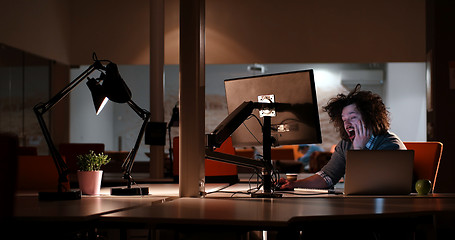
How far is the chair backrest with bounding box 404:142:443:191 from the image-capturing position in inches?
126

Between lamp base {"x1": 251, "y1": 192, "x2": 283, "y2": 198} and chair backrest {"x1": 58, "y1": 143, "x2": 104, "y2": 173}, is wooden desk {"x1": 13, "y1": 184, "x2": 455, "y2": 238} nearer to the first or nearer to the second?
lamp base {"x1": 251, "y1": 192, "x2": 283, "y2": 198}

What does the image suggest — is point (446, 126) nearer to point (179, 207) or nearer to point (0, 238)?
point (179, 207)

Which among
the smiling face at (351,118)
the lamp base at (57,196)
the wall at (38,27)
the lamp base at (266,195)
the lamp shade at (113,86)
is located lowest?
the lamp base at (266,195)

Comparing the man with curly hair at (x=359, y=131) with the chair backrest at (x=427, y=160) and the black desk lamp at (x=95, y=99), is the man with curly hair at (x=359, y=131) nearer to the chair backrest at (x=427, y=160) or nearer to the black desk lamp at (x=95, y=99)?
the chair backrest at (x=427, y=160)

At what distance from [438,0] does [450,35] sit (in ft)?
1.31

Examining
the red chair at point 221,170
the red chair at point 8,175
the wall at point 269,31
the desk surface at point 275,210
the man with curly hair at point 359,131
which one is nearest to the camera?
the red chair at point 8,175

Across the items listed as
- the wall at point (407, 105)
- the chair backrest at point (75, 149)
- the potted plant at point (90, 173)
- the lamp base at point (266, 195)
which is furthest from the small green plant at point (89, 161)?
the wall at point (407, 105)

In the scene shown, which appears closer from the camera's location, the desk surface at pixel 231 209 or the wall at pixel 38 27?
the desk surface at pixel 231 209

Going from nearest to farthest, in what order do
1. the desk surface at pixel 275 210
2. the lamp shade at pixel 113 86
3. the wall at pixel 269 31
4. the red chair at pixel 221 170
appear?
the desk surface at pixel 275 210 → the lamp shade at pixel 113 86 → the red chair at pixel 221 170 → the wall at pixel 269 31

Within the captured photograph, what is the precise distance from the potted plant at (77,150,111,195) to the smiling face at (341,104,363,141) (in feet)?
4.80

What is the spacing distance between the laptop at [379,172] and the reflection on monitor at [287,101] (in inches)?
9.7

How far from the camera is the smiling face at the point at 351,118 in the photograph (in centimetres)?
323

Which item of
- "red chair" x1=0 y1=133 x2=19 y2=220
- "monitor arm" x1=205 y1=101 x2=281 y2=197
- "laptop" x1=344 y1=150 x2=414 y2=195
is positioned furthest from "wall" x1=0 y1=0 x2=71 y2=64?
"red chair" x1=0 y1=133 x2=19 y2=220

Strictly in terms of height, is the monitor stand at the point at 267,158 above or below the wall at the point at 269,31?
below
